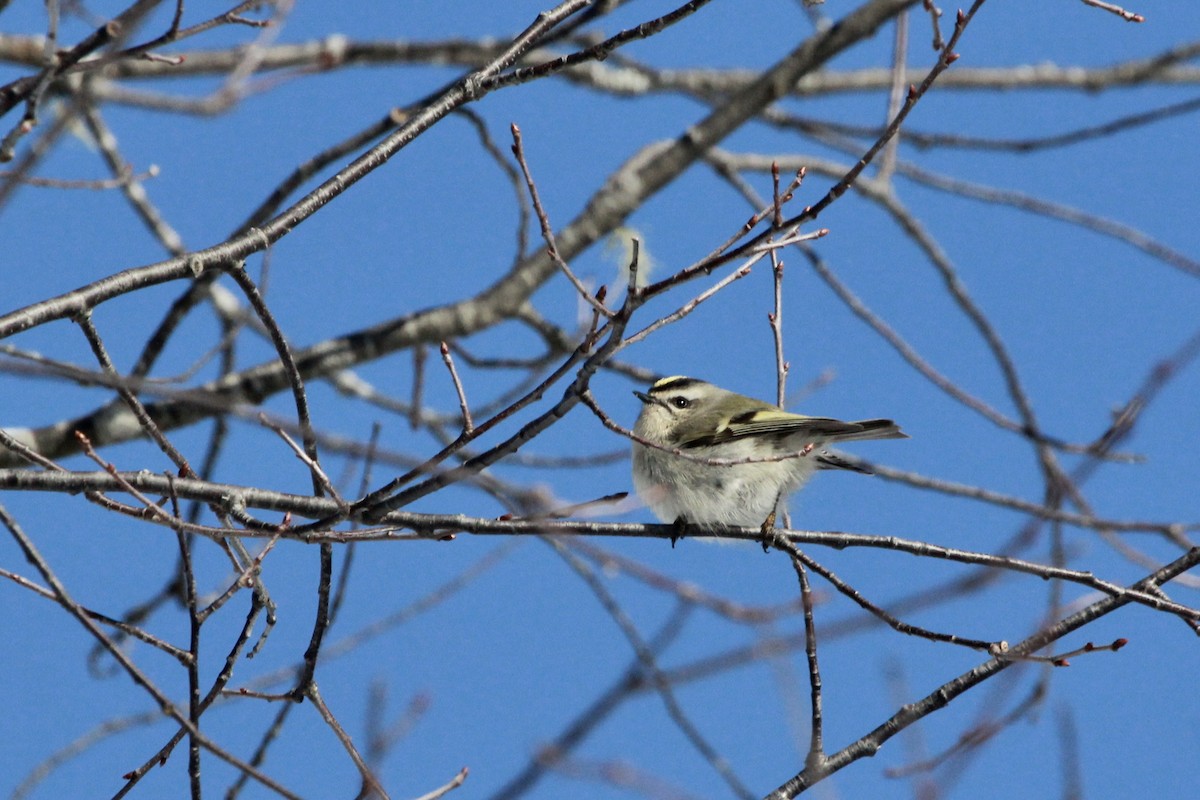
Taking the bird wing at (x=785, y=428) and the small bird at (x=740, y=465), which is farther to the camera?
the small bird at (x=740, y=465)

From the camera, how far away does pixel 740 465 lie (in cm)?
357

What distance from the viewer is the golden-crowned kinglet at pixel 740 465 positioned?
3.75 m

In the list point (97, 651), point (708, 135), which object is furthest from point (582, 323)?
point (97, 651)

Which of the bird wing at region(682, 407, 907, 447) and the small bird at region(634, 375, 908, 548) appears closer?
the bird wing at region(682, 407, 907, 447)

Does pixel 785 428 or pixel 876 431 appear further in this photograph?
pixel 785 428

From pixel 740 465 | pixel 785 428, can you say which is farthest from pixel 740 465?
pixel 785 428

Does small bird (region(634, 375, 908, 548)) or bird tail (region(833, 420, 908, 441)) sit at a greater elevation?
small bird (region(634, 375, 908, 548))

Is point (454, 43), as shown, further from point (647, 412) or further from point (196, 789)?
point (196, 789)

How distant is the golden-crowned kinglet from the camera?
3746 millimetres

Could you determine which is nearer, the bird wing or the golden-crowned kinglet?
the bird wing

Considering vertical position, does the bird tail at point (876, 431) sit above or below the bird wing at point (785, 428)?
below

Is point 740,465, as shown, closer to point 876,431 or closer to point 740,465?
point 740,465

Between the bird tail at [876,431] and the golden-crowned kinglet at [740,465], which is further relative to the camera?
the golden-crowned kinglet at [740,465]

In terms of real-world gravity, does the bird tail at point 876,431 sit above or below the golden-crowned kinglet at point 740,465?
below
